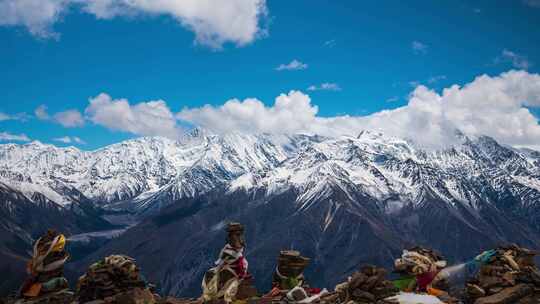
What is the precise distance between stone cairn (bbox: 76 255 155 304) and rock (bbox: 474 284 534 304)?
11.4m

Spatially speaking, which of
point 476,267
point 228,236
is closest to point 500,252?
point 476,267

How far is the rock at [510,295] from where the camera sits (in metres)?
15.6

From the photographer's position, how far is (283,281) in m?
20.4

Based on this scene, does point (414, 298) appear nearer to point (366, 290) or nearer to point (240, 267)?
point (366, 290)

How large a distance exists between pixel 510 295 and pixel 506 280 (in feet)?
3.34

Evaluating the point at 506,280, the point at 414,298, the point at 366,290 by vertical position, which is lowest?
the point at 414,298

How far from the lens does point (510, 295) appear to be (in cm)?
1562

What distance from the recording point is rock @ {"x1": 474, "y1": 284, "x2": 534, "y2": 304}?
15.6m

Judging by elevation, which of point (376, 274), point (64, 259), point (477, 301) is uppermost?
point (64, 259)

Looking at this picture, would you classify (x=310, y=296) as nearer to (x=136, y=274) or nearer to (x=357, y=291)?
(x=357, y=291)

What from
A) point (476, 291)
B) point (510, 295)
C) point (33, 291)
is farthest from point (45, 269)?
point (510, 295)

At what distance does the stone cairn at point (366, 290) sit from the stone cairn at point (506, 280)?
114 inches

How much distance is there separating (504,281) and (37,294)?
654 inches

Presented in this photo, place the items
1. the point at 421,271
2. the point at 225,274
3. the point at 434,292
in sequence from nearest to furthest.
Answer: the point at 434,292, the point at 225,274, the point at 421,271
